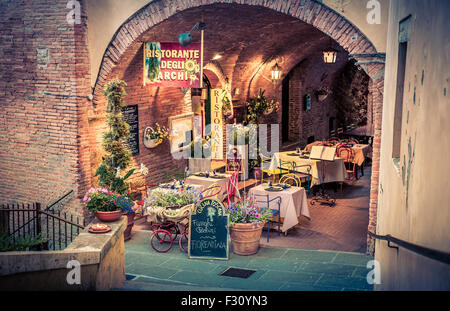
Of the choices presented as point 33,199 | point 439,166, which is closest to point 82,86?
point 33,199

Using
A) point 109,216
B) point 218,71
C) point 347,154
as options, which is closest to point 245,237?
point 109,216

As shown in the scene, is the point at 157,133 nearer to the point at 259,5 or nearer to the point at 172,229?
the point at 172,229

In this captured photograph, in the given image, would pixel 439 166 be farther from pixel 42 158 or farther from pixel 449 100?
pixel 42 158

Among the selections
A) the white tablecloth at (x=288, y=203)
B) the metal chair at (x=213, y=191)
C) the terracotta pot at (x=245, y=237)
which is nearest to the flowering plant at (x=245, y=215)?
the terracotta pot at (x=245, y=237)

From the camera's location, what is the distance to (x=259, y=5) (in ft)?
30.9

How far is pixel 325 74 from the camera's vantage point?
19297 millimetres

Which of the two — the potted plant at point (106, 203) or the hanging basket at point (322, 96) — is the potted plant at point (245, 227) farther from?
the hanging basket at point (322, 96)

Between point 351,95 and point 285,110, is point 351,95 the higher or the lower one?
the higher one

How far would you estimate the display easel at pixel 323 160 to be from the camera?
12.3 meters

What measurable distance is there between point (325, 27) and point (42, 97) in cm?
556

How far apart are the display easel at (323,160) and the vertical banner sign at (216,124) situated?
3244 mm

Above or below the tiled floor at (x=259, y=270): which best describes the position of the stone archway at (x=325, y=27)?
above

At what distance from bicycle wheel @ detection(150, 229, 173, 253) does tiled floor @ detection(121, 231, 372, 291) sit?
0.10m
